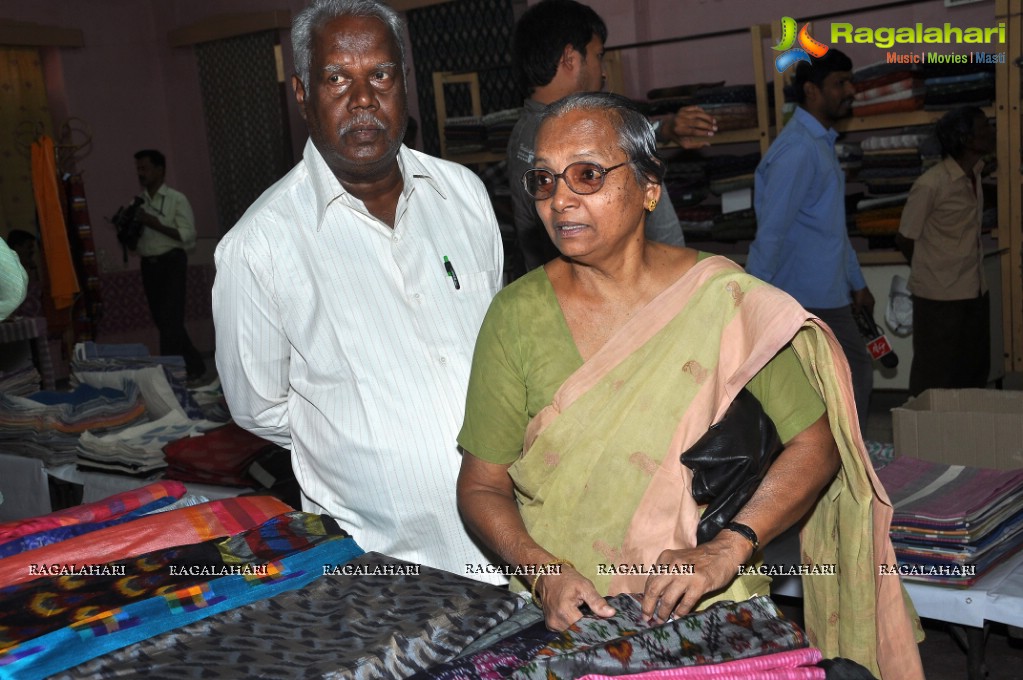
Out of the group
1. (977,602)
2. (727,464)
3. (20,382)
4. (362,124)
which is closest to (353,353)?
(362,124)

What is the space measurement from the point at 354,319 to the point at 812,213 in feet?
8.20

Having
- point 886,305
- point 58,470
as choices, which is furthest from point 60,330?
point 886,305

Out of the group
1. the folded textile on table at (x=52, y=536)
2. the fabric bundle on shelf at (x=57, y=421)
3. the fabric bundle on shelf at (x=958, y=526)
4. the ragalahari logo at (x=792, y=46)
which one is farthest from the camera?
the ragalahari logo at (x=792, y=46)

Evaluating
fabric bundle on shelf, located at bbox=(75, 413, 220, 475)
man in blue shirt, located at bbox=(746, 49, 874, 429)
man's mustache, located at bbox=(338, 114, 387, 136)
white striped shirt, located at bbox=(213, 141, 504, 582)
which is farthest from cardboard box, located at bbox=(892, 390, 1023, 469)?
fabric bundle on shelf, located at bbox=(75, 413, 220, 475)

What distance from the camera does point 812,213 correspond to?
390cm

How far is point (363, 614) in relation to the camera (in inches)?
55.2

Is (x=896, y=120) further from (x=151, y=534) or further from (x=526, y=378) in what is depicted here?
(x=151, y=534)

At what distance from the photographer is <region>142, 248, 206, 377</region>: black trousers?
8.12 meters

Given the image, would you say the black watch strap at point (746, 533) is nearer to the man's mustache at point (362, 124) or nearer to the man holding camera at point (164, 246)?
the man's mustache at point (362, 124)

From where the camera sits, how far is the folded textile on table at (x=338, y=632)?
1.27 metres

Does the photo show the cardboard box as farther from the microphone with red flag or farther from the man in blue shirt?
the microphone with red flag

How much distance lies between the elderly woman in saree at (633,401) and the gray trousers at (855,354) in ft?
6.91

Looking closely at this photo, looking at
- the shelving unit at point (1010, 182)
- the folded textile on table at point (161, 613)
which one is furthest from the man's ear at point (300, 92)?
the shelving unit at point (1010, 182)

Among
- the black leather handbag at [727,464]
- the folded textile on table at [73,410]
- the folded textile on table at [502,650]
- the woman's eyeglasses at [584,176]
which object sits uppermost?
the woman's eyeglasses at [584,176]
